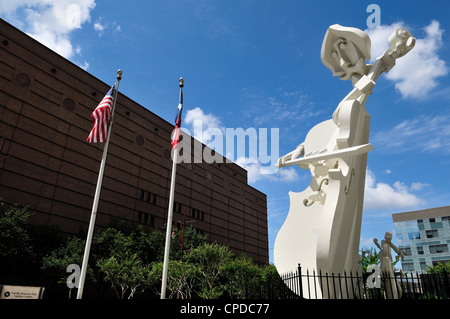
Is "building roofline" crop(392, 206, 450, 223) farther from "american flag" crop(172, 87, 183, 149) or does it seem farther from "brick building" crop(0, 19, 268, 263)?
"american flag" crop(172, 87, 183, 149)

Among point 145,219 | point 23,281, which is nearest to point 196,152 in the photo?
point 145,219

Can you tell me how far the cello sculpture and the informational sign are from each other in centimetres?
1131

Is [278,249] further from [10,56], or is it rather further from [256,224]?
[256,224]

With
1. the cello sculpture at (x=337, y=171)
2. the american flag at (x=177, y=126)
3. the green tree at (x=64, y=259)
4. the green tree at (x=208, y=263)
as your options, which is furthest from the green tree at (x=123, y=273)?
the cello sculpture at (x=337, y=171)

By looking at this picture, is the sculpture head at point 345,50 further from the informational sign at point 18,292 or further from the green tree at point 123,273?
the green tree at point 123,273

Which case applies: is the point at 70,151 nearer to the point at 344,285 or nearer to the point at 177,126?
the point at 177,126

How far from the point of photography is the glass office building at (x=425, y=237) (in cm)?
6612

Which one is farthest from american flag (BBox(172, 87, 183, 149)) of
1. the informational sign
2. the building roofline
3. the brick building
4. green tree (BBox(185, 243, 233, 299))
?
the building roofline

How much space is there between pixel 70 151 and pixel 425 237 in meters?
70.0

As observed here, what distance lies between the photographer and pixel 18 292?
14.3 metres

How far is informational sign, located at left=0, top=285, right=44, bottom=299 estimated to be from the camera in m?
13.8

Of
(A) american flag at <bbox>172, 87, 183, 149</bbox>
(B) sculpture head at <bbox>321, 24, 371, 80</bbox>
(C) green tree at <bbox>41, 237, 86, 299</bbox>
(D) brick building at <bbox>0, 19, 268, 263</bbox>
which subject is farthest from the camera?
(D) brick building at <bbox>0, 19, 268, 263</bbox>

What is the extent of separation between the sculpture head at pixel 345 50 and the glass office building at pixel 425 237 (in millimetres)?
65925

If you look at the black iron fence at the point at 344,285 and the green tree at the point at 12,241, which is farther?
Result: the green tree at the point at 12,241
